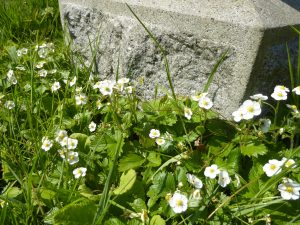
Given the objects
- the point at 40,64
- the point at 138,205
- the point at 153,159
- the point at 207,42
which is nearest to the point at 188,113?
the point at 153,159

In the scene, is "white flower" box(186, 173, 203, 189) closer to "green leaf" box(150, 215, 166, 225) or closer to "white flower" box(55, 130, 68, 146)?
"green leaf" box(150, 215, 166, 225)

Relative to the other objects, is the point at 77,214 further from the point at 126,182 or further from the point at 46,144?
the point at 46,144

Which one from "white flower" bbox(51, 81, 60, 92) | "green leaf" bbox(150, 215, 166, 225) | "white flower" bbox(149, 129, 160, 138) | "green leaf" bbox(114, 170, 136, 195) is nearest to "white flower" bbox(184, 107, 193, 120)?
"white flower" bbox(149, 129, 160, 138)

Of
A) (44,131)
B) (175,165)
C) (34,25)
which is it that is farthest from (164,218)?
(34,25)

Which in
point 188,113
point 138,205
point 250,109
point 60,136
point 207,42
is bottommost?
point 138,205

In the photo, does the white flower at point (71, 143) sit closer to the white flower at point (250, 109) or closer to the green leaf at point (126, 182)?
the green leaf at point (126, 182)

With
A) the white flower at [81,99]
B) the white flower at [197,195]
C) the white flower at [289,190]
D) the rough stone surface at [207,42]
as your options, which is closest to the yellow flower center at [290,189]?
the white flower at [289,190]

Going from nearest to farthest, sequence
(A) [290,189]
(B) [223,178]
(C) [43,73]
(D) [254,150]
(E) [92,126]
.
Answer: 1. (A) [290,189]
2. (B) [223,178]
3. (D) [254,150]
4. (E) [92,126]
5. (C) [43,73]
